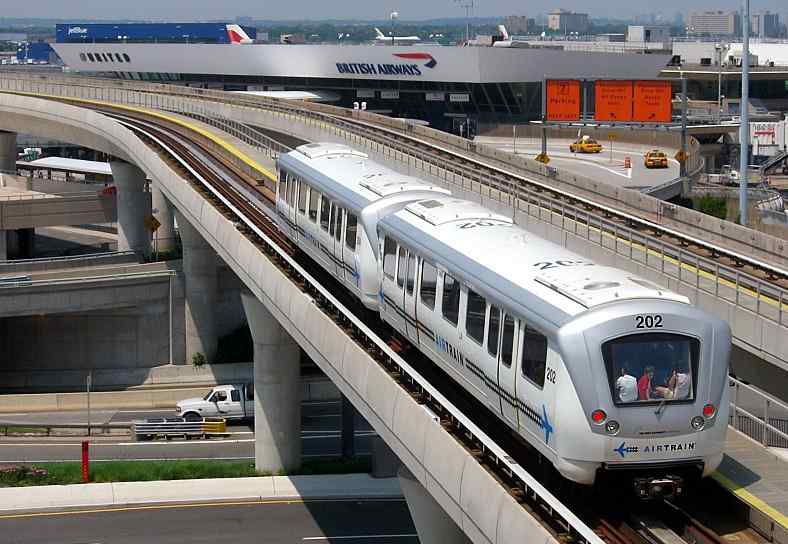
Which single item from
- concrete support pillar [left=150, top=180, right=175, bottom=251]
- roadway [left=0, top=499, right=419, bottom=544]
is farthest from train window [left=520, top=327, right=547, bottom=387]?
concrete support pillar [left=150, top=180, right=175, bottom=251]

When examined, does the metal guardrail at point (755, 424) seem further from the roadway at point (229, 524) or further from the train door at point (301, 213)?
the train door at point (301, 213)

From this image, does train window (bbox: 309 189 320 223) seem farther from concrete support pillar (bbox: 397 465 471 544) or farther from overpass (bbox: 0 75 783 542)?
concrete support pillar (bbox: 397 465 471 544)

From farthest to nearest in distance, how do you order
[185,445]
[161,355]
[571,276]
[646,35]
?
[646,35]
[161,355]
[185,445]
[571,276]

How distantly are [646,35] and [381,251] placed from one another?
535ft

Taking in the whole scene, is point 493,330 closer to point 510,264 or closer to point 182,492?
point 510,264

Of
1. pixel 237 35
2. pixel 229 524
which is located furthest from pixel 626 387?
pixel 237 35

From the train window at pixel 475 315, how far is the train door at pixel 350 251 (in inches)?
257

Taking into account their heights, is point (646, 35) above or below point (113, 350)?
above

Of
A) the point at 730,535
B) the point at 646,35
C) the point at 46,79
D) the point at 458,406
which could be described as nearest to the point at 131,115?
the point at 46,79

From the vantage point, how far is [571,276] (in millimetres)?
17547

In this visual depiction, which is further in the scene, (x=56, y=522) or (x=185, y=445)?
(x=185, y=445)

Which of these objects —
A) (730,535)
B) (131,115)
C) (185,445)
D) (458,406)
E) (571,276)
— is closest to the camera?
(730,535)

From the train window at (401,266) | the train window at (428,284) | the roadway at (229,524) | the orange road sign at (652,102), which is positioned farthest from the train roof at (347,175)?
the orange road sign at (652,102)

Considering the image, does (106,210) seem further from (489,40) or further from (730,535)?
(489,40)
